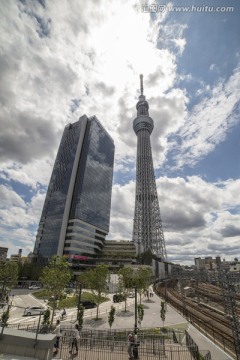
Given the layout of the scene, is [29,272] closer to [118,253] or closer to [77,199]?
[77,199]

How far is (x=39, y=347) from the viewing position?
34.9 ft

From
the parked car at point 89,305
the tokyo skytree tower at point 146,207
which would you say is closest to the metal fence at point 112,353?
the parked car at point 89,305

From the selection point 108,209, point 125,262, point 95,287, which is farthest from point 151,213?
point 95,287

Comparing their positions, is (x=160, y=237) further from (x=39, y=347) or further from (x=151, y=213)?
(x=39, y=347)

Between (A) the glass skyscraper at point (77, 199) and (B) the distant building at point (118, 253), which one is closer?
(A) the glass skyscraper at point (77, 199)

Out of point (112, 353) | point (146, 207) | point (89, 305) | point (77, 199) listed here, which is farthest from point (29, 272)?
point (146, 207)

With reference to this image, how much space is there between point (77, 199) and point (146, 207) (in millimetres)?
75976

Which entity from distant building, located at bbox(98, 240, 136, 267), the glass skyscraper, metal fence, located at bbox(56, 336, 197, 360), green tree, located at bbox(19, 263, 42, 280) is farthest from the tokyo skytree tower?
metal fence, located at bbox(56, 336, 197, 360)

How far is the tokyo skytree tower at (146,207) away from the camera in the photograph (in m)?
159

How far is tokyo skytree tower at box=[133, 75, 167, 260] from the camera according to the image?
521ft

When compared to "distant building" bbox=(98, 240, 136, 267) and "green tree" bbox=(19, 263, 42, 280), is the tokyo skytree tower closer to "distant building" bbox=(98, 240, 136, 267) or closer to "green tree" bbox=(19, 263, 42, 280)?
"distant building" bbox=(98, 240, 136, 267)

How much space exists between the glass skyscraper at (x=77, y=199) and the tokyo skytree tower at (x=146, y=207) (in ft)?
130

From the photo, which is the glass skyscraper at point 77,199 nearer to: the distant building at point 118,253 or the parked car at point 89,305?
the distant building at point 118,253

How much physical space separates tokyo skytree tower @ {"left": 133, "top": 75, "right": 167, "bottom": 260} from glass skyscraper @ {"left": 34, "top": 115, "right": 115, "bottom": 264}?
39.8 m
